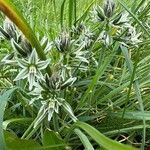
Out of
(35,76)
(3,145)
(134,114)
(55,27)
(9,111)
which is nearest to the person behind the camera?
(3,145)

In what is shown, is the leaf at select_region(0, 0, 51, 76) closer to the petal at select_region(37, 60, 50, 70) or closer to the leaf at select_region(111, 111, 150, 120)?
the petal at select_region(37, 60, 50, 70)

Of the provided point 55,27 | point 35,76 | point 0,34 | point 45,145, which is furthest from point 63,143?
point 55,27

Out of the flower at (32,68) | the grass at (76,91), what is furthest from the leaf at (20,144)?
the flower at (32,68)

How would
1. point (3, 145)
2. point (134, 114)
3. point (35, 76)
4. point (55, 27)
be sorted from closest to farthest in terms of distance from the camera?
1. point (3, 145)
2. point (35, 76)
3. point (134, 114)
4. point (55, 27)

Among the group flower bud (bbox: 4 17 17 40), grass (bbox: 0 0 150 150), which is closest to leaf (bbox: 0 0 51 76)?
grass (bbox: 0 0 150 150)

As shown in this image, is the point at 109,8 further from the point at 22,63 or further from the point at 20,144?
the point at 20,144

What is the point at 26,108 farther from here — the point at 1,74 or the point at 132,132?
the point at 132,132

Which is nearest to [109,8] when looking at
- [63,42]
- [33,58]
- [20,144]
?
[63,42]
